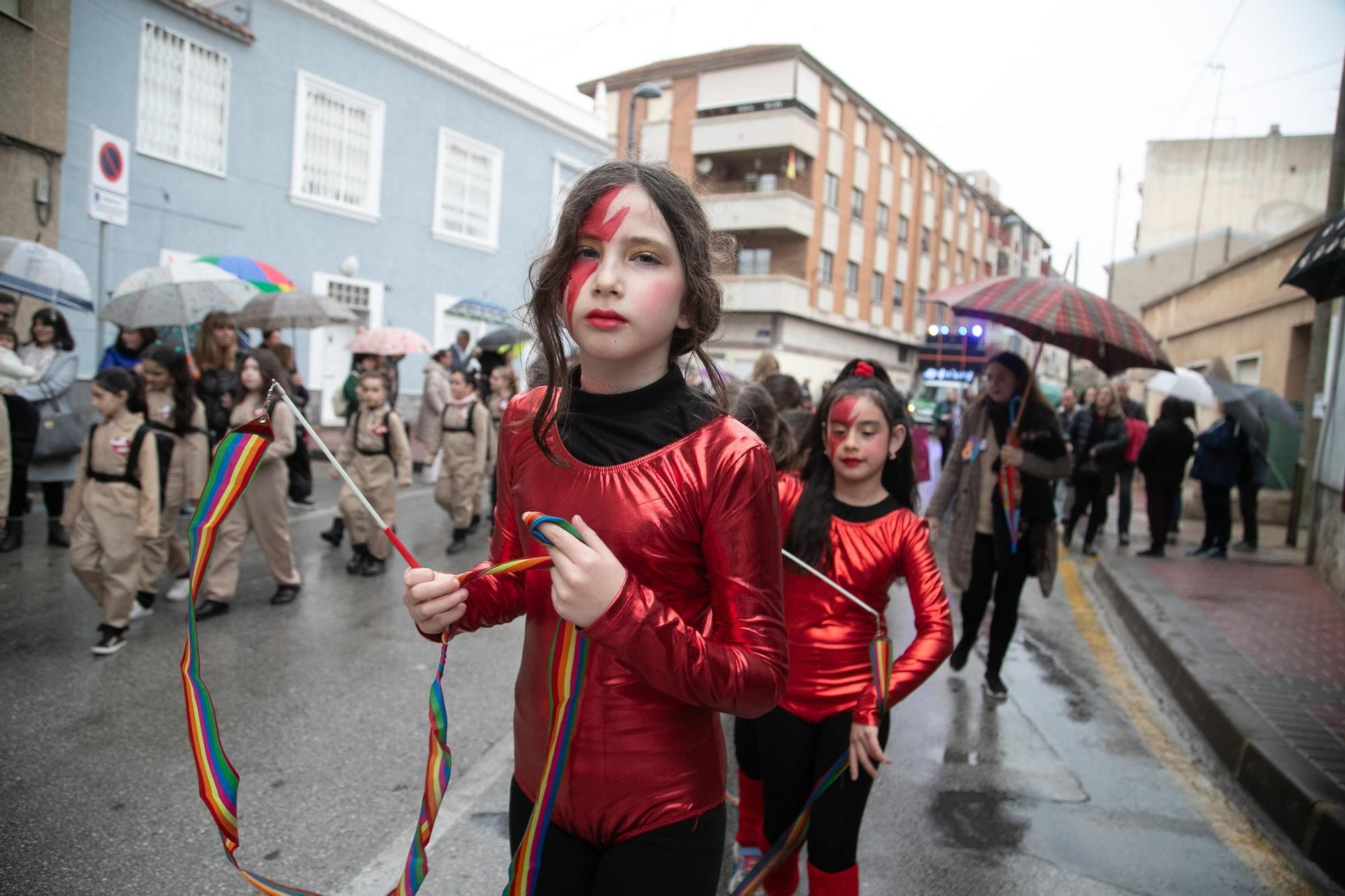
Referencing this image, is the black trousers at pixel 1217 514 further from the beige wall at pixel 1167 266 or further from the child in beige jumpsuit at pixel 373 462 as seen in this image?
the beige wall at pixel 1167 266

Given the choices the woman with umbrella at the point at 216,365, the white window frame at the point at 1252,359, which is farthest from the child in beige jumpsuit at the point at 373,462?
the white window frame at the point at 1252,359

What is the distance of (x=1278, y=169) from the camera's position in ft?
86.6

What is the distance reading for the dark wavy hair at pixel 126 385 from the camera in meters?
4.76

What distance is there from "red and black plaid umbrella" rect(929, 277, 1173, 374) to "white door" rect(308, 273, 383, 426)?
1214cm

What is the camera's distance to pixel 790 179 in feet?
108

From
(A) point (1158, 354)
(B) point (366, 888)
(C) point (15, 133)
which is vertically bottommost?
(B) point (366, 888)

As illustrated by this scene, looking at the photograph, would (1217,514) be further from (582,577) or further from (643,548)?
(582,577)

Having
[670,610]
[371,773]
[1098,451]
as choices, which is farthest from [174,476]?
[1098,451]

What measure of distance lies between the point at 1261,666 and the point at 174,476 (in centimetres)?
677

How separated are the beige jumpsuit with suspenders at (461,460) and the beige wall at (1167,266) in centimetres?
2280

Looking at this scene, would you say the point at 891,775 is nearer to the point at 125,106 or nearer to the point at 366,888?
the point at 366,888

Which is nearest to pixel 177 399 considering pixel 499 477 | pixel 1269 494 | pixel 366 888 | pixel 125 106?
pixel 366 888

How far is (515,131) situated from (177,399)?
1504 centimetres

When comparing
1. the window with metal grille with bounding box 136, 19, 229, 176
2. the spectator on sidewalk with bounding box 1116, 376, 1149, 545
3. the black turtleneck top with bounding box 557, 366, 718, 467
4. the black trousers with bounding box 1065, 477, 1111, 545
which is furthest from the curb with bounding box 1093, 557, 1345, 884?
the window with metal grille with bounding box 136, 19, 229, 176
